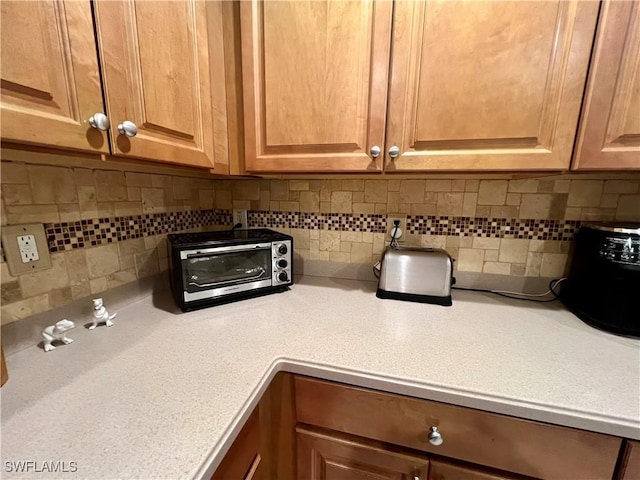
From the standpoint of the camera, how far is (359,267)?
4.00ft

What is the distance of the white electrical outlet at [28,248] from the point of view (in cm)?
64

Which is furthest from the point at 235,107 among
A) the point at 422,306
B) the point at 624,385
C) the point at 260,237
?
the point at 624,385

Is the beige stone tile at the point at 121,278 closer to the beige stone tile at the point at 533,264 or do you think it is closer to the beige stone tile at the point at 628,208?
the beige stone tile at the point at 533,264

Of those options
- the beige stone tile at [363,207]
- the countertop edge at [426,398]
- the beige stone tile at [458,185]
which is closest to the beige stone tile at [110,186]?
the countertop edge at [426,398]

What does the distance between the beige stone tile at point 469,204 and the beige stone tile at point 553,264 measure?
0.31 metres

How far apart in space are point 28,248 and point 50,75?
0.45m

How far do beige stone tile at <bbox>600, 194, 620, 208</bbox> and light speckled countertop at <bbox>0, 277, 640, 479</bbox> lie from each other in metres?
0.41

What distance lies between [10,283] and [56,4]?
24.4 inches

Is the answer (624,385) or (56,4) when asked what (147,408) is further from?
(624,385)

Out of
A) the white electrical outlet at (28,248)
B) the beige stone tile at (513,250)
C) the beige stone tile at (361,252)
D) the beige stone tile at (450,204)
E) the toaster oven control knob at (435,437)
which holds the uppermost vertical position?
the beige stone tile at (450,204)

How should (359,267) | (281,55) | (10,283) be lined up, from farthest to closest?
(359,267), (281,55), (10,283)

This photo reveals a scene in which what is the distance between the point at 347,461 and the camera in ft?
2.19

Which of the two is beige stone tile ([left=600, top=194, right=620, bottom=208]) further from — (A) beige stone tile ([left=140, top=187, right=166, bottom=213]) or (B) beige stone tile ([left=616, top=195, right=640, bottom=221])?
(A) beige stone tile ([left=140, top=187, right=166, bottom=213])

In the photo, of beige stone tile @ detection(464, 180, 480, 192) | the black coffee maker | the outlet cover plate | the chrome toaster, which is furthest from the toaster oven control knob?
the outlet cover plate
